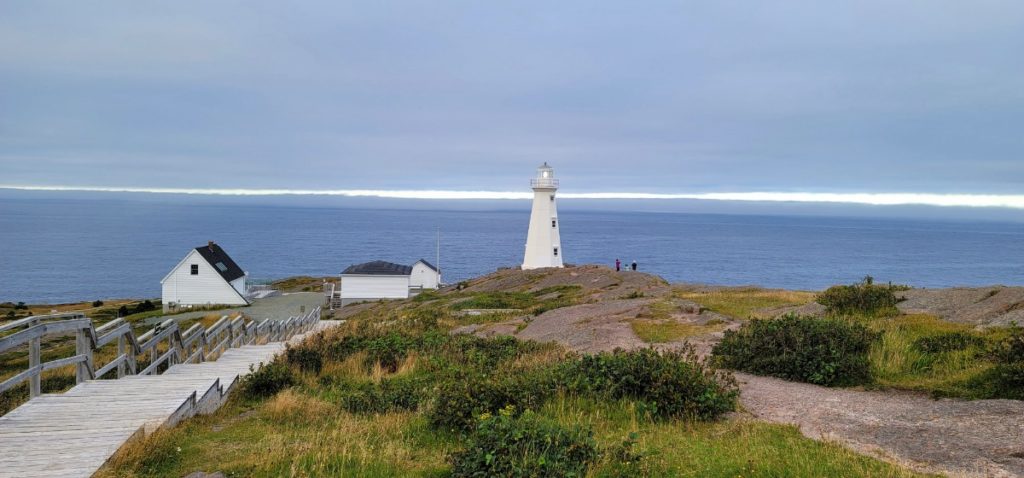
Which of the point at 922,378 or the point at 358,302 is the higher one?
the point at 922,378

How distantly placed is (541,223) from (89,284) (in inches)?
2410

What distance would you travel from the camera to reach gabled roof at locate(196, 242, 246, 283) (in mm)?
48219

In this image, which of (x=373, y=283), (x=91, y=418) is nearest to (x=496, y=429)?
(x=91, y=418)

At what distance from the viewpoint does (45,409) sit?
703 cm

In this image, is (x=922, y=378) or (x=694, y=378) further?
(x=922, y=378)

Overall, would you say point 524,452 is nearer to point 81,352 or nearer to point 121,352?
point 81,352

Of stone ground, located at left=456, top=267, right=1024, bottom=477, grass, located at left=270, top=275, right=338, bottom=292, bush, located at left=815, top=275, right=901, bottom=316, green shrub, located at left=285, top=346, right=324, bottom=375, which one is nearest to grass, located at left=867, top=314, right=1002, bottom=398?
stone ground, located at left=456, top=267, right=1024, bottom=477

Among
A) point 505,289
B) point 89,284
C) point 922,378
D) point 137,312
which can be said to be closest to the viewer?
point 922,378

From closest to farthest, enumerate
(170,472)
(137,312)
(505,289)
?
(170,472)
(505,289)
(137,312)

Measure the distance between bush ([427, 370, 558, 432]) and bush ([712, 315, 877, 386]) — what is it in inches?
162

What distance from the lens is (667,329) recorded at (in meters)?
15.2

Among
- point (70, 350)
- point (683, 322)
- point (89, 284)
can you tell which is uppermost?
point (683, 322)

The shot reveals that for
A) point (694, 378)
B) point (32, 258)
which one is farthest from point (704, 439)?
point (32, 258)

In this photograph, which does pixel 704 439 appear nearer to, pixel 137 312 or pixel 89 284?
pixel 137 312
